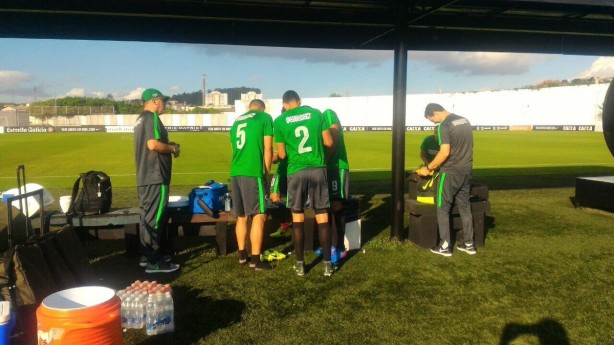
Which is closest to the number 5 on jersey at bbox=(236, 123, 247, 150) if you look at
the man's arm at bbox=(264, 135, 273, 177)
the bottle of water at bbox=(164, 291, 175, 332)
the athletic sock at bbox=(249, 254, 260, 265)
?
the man's arm at bbox=(264, 135, 273, 177)

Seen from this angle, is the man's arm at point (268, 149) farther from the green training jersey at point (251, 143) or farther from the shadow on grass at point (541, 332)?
the shadow on grass at point (541, 332)

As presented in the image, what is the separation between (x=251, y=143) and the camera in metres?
5.35

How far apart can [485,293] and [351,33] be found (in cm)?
528

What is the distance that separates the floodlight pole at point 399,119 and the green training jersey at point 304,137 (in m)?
1.85

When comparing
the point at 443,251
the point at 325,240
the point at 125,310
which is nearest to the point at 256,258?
the point at 325,240

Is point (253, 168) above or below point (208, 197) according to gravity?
above

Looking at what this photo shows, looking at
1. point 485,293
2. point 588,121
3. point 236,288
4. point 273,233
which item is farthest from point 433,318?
point 588,121

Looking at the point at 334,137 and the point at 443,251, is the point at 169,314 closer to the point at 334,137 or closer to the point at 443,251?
the point at 334,137

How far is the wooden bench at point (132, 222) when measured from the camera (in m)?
5.67

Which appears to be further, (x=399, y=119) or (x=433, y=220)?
(x=399, y=119)

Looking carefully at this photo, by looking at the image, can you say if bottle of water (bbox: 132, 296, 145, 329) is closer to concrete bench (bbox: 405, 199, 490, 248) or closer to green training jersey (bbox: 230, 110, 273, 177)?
green training jersey (bbox: 230, 110, 273, 177)

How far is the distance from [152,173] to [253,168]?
→ 3.68ft

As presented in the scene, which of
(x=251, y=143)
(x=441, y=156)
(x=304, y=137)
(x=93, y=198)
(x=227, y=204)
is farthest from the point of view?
(x=227, y=204)

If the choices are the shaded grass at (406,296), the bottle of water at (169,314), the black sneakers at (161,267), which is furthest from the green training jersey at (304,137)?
the bottle of water at (169,314)
